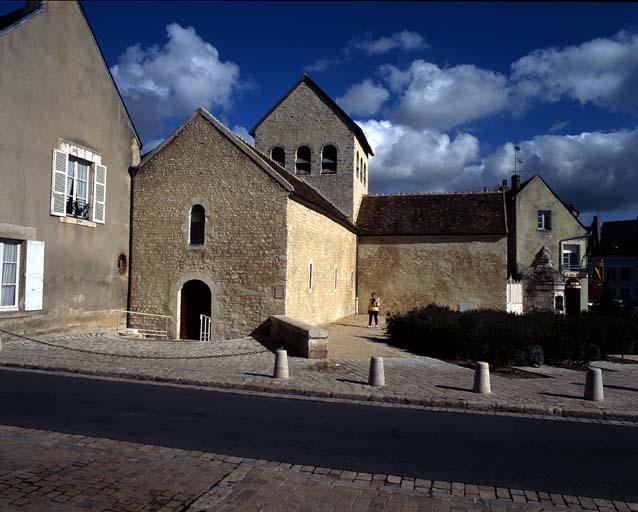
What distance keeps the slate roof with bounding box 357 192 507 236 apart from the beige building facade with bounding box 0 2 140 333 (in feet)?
39.6

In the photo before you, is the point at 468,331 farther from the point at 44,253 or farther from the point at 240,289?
the point at 44,253

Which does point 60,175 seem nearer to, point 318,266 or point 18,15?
point 18,15

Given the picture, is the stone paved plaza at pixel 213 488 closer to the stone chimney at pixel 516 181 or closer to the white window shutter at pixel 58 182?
the white window shutter at pixel 58 182

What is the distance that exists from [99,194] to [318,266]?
7212 millimetres

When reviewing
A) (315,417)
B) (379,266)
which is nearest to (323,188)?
(379,266)

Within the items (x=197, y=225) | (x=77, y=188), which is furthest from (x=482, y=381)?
(x=77, y=188)

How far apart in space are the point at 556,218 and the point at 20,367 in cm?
2734

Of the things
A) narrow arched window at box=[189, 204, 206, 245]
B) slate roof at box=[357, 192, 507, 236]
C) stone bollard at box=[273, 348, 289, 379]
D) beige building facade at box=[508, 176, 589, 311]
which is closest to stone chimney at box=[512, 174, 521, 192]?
beige building facade at box=[508, 176, 589, 311]

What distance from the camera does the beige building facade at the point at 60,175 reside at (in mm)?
12242

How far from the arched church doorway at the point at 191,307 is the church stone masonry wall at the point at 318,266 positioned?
288cm

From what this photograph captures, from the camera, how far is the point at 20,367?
995 centimetres

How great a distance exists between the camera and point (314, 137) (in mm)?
23828

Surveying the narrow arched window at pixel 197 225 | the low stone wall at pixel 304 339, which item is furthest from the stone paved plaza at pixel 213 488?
the narrow arched window at pixel 197 225

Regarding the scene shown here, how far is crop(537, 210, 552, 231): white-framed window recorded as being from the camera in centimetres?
2930
